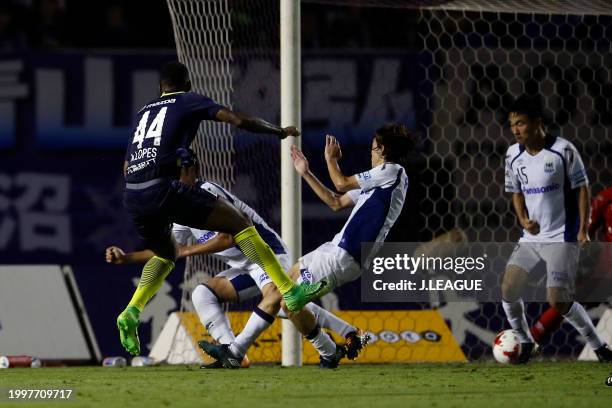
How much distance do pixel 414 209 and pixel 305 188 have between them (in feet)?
2.98

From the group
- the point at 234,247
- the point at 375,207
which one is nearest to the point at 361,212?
the point at 375,207

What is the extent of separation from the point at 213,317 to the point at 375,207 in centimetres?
140

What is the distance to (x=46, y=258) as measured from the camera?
1127cm

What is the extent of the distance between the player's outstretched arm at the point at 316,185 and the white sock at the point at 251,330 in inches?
32.2

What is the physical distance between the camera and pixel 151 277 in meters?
8.06

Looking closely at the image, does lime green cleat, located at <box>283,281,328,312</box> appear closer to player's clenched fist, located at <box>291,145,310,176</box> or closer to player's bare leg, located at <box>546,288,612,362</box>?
player's clenched fist, located at <box>291,145,310,176</box>

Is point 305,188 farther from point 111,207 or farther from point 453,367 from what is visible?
point 453,367

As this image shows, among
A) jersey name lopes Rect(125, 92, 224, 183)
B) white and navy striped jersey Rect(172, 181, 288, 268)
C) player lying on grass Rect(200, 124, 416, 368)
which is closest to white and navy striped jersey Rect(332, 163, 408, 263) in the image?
player lying on grass Rect(200, 124, 416, 368)

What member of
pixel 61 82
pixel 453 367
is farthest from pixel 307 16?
pixel 453 367

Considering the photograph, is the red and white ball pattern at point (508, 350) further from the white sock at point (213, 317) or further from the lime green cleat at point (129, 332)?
the lime green cleat at point (129, 332)

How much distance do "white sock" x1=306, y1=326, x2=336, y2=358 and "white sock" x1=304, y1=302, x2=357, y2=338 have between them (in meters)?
0.22

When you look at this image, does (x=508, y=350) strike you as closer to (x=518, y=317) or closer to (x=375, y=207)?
(x=518, y=317)

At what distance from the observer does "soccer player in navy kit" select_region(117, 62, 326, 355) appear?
7430 mm

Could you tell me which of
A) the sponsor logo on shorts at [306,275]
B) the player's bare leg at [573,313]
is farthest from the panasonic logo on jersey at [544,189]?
the sponsor logo on shorts at [306,275]
